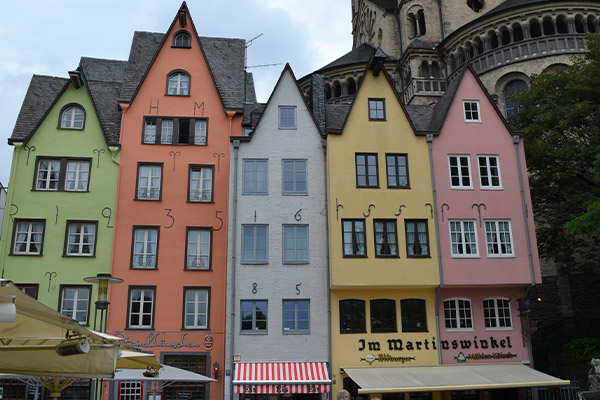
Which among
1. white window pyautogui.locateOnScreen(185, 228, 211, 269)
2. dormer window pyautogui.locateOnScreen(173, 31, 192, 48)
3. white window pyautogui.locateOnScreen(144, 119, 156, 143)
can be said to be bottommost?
white window pyautogui.locateOnScreen(185, 228, 211, 269)

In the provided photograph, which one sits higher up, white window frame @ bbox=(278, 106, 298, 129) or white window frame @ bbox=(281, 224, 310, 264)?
white window frame @ bbox=(278, 106, 298, 129)

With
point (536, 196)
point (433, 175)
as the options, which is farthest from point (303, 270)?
point (536, 196)

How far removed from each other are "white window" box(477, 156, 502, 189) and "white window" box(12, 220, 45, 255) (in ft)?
69.1

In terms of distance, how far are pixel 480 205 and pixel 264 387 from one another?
42.7 feet

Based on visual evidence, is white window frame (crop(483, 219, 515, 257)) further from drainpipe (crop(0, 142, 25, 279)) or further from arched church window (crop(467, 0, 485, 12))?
arched church window (crop(467, 0, 485, 12))

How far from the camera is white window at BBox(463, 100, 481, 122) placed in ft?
96.8

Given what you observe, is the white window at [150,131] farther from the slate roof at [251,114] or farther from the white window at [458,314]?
the white window at [458,314]

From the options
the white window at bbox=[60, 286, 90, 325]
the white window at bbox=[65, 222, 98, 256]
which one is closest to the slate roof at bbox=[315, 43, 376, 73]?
the white window at bbox=[65, 222, 98, 256]

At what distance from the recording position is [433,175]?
28125 mm

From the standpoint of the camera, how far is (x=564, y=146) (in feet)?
102

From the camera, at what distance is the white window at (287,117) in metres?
29.1

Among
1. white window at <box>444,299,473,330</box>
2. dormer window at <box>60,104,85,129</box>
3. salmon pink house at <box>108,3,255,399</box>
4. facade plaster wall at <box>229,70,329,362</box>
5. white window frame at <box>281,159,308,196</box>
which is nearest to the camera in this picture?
facade plaster wall at <box>229,70,329,362</box>

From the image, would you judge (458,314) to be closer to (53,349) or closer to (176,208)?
(176,208)

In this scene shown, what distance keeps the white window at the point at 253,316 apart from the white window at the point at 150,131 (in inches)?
379
